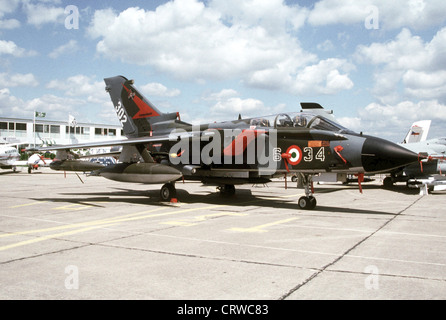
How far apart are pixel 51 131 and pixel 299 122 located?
2916 inches

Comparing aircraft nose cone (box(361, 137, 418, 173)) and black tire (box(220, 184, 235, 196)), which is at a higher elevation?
aircraft nose cone (box(361, 137, 418, 173))

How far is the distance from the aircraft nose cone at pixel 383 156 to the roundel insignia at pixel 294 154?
6.12ft

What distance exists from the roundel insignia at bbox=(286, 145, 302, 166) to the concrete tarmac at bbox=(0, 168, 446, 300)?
154 centimetres

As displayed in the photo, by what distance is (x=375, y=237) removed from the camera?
6.89 m

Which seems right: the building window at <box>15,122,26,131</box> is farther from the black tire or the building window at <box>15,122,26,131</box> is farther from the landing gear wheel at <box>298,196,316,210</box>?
the landing gear wheel at <box>298,196,316,210</box>

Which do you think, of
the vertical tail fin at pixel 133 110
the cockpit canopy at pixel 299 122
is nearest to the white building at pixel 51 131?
the vertical tail fin at pixel 133 110

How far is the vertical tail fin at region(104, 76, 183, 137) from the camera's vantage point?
50.9 ft

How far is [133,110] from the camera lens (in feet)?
51.9

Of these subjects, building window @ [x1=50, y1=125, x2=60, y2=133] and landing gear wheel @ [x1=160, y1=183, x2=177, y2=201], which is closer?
landing gear wheel @ [x1=160, y1=183, x2=177, y2=201]

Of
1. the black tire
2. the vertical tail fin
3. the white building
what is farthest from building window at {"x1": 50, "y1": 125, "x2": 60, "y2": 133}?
the black tire

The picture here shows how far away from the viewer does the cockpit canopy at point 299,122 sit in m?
10.2

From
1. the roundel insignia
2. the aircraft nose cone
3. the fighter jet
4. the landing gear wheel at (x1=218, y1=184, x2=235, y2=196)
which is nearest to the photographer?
the aircraft nose cone

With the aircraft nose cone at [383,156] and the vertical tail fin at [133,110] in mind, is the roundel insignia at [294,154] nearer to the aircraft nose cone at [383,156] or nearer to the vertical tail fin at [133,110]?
the aircraft nose cone at [383,156]

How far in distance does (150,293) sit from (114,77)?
553 inches
